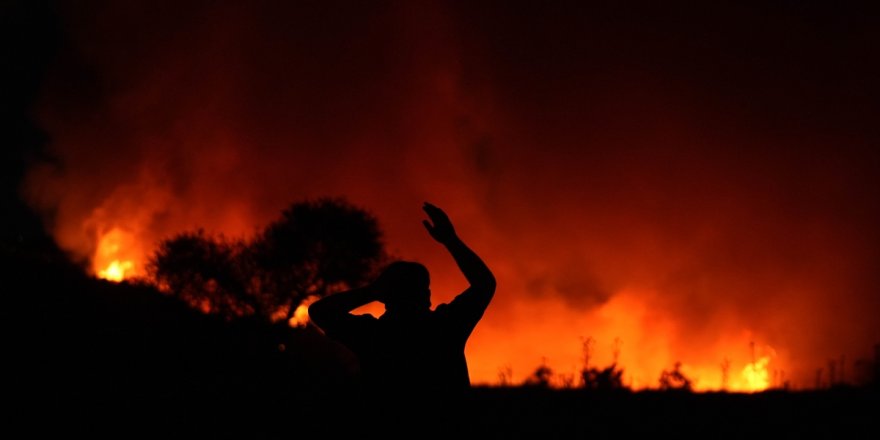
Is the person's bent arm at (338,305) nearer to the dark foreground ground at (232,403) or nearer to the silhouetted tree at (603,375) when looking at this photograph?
the dark foreground ground at (232,403)

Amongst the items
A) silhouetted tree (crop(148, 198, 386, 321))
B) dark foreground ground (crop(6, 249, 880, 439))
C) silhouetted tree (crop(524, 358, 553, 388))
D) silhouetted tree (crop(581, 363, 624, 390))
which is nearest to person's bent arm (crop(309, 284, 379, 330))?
dark foreground ground (crop(6, 249, 880, 439))

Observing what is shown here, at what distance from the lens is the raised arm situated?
11.9 feet

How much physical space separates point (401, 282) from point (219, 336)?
26.4 metres

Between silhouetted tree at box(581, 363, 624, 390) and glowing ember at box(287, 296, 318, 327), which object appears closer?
silhouetted tree at box(581, 363, 624, 390)

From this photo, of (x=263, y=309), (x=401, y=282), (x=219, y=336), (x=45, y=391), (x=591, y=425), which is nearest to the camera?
→ (x=401, y=282)

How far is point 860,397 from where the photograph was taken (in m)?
13.5

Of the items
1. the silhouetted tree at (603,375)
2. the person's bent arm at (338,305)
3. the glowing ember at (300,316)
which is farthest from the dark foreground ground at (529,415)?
the glowing ember at (300,316)

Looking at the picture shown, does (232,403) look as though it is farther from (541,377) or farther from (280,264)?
(280,264)

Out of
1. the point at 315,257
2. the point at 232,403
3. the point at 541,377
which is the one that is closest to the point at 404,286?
the point at 232,403

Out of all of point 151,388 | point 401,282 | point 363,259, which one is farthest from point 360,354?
point 363,259

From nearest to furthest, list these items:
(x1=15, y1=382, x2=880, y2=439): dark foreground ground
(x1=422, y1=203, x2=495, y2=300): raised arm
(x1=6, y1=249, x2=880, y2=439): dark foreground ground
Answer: (x1=422, y1=203, x2=495, y2=300): raised arm, (x1=15, y1=382, x2=880, y2=439): dark foreground ground, (x1=6, y1=249, x2=880, y2=439): dark foreground ground

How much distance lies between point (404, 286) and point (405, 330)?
0.80ft

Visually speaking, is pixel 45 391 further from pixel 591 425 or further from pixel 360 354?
pixel 360 354

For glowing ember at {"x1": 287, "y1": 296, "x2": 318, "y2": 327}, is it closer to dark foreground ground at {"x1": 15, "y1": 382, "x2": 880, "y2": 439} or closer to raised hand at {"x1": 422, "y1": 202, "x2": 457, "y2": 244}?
dark foreground ground at {"x1": 15, "y1": 382, "x2": 880, "y2": 439}
